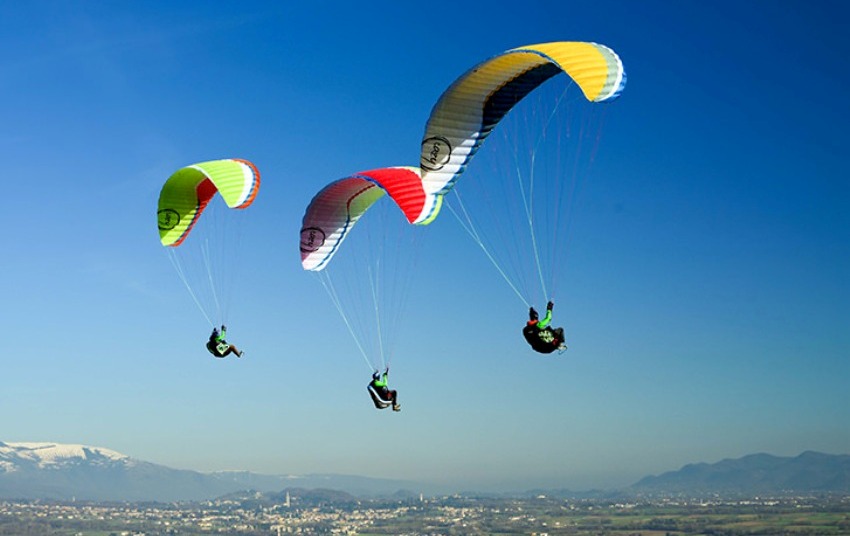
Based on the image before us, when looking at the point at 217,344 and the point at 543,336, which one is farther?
the point at 217,344

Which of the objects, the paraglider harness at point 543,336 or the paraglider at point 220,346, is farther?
the paraglider at point 220,346

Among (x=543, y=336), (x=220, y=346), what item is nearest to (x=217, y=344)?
(x=220, y=346)

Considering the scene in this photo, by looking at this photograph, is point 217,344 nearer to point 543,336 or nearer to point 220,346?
point 220,346

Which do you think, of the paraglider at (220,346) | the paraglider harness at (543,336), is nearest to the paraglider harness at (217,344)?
the paraglider at (220,346)

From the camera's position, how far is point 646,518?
19838 centimetres

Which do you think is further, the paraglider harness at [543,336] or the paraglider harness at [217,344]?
the paraglider harness at [217,344]

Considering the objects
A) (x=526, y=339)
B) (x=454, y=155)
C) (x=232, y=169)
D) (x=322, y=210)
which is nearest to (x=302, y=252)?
(x=322, y=210)

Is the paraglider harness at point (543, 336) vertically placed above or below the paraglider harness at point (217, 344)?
below

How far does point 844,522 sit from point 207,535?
115538 mm

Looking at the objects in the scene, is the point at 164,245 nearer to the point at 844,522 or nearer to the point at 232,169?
the point at 232,169

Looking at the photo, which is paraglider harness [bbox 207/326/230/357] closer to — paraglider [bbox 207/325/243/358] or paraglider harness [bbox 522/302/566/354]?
paraglider [bbox 207/325/243/358]

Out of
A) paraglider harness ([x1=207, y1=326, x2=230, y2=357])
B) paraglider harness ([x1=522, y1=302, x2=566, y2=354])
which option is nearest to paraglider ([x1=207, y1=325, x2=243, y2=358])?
paraglider harness ([x1=207, y1=326, x2=230, y2=357])

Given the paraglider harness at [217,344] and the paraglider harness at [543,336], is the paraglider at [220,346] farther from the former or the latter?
the paraglider harness at [543,336]

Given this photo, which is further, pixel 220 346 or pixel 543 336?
pixel 220 346
